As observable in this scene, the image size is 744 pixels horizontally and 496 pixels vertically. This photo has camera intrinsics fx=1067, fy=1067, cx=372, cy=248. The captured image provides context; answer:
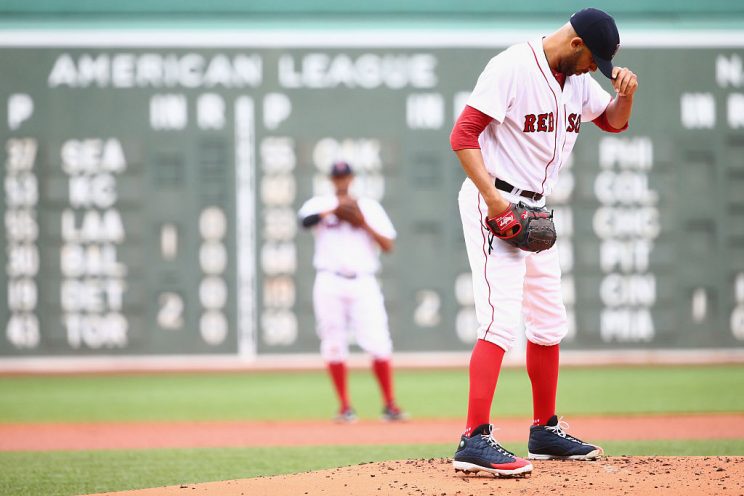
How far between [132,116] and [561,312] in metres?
7.74

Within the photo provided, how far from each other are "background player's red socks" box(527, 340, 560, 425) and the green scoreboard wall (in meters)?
6.77

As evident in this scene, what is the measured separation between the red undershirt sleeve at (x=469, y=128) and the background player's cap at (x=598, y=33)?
42cm

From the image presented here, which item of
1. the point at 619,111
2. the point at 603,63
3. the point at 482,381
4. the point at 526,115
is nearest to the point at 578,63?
the point at 603,63

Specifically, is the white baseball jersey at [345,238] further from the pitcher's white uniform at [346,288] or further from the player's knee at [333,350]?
the player's knee at [333,350]

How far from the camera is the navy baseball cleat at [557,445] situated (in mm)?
3984

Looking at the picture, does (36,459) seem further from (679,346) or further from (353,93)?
(679,346)

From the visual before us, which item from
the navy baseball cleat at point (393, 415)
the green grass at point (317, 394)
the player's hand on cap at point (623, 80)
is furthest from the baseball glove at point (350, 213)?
the player's hand on cap at point (623, 80)

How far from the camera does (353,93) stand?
11.1 meters

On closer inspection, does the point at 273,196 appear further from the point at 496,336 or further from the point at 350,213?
the point at 496,336

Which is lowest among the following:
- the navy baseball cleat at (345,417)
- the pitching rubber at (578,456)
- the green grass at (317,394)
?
the green grass at (317,394)

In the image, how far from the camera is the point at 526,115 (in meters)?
3.73

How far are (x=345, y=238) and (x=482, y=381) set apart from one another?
147 inches

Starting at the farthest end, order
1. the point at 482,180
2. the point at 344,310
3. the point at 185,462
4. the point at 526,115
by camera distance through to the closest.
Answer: the point at 344,310, the point at 185,462, the point at 526,115, the point at 482,180

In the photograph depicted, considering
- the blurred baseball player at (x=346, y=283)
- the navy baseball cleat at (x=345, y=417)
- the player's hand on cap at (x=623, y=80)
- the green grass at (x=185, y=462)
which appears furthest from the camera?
the blurred baseball player at (x=346, y=283)
